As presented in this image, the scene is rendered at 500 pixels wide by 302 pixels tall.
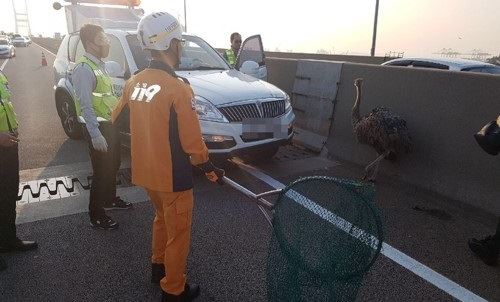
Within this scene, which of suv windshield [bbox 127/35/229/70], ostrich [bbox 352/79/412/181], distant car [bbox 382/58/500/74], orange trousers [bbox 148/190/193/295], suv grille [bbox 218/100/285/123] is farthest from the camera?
distant car [bbox 382/58/500/74]

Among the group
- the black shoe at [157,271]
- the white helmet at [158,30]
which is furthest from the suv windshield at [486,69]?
the black shoe at [157,271]

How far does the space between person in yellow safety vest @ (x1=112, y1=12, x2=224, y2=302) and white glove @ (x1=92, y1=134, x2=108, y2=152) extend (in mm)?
1011

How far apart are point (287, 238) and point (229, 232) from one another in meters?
1.85

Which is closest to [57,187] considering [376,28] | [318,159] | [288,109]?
[288,109]

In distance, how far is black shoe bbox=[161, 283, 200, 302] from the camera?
2.89m

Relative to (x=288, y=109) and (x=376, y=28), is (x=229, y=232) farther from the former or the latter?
(x=376, y=28)

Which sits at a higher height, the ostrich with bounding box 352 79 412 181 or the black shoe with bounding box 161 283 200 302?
the ostrich with bounding box 352 79 412 181

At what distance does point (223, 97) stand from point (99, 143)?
6.51ft

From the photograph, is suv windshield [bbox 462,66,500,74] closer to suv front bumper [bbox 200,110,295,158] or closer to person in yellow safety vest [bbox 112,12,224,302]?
suv front bumper [bbox 200,110,295,158]

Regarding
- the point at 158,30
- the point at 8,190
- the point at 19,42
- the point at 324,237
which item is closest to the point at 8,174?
the point at 8,190

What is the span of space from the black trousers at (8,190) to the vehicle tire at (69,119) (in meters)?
3.92

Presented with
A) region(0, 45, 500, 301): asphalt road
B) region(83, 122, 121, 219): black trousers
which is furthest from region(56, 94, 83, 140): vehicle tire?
region(83, 122, 121, 219): black trousers

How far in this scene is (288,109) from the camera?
19.7 feet

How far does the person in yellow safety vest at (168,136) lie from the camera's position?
2.55 metres
